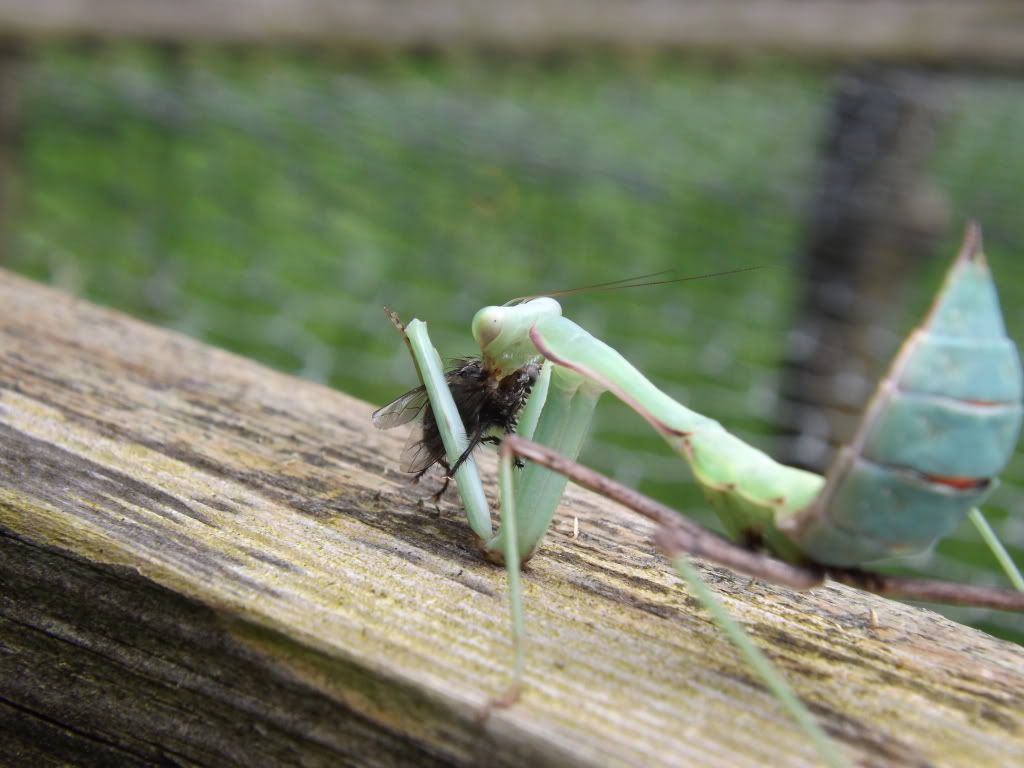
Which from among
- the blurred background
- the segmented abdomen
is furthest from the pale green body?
the blurred background

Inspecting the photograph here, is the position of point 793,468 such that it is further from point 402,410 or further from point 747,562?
point 402,410

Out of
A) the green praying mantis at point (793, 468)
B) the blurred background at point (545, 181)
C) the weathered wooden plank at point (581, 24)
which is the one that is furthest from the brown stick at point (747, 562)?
the weathered wooden plank at point (581, 24)

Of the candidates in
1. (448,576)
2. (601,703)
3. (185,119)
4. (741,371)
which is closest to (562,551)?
(448,576)

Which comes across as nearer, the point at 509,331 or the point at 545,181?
the point at 509,331

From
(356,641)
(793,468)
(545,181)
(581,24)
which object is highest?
(581,24)

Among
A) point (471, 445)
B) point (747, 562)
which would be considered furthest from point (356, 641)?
point (471, 445)

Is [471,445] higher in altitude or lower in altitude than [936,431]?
lower
